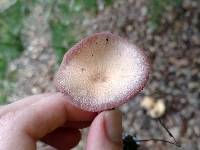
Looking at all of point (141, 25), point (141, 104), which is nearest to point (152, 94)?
point (141, 104)

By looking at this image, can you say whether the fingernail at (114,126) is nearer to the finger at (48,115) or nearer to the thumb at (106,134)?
the thumb at (106,134)

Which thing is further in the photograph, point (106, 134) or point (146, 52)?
point (146, 52)

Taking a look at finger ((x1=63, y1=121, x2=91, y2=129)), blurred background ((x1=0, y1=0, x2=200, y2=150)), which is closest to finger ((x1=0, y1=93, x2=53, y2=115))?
finger ((x1=63, y1=121, x2=91, y2=129))

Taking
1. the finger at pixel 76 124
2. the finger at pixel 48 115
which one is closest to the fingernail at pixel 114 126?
the finger at pixel 48 115

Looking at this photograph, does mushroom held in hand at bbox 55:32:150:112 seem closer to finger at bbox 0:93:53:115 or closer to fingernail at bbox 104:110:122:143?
fingernail at bbox 104:110:122:143

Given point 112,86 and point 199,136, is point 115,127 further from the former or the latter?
point 199,136

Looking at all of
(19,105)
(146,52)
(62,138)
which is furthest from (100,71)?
(146,52)

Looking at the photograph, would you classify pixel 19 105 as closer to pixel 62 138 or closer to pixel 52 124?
pixel 52 124
